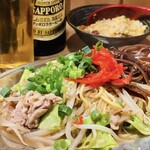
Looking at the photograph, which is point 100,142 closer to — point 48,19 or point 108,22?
point 48,19

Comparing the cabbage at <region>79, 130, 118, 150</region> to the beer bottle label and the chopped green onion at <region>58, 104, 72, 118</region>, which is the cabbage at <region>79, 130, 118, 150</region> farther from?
the beer bottle label

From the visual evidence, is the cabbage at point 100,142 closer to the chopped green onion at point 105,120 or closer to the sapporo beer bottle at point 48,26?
the chopped green onion at point 105,120

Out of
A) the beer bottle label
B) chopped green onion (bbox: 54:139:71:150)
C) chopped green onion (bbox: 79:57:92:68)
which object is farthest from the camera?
the beer bottle label

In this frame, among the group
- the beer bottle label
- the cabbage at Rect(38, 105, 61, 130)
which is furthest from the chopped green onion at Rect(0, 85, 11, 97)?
the beer bottle label

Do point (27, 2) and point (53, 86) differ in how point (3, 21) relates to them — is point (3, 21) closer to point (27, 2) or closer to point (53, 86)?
point (27, 2)

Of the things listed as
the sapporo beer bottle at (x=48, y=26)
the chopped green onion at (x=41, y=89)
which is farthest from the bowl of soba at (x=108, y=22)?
the chopped green onion at (x=41, y=89)

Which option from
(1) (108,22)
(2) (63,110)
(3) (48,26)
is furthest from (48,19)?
(2) (63,110)

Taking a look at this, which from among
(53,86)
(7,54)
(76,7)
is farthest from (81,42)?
(53,86)
